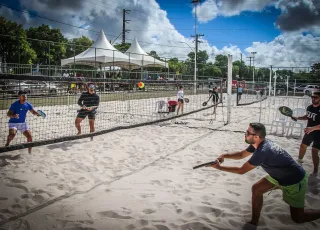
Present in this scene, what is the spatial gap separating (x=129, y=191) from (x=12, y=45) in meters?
22.4

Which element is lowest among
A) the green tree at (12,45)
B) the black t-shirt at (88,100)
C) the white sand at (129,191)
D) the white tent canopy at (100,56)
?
the white sand at (129,191)

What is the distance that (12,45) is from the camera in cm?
2036

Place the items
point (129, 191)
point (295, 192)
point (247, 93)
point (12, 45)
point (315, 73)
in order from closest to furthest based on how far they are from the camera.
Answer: point (295, 192), point (129, 191), point (12, 45), point (247, 93), point (315, 73)

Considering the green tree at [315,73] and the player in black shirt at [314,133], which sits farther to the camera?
the green tree at [315,73]

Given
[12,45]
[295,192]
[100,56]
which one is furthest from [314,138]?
[12,45]

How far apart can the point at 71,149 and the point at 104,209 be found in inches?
123

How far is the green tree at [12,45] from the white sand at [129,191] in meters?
17.5

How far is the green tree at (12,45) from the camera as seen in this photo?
806 inches

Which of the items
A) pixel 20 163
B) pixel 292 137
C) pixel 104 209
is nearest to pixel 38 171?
pixel 20 163

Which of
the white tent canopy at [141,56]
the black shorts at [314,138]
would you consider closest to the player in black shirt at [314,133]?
the black shorts at [314,138]

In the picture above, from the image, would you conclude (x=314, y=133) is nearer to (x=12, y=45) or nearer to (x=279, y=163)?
(x=279, y=163)

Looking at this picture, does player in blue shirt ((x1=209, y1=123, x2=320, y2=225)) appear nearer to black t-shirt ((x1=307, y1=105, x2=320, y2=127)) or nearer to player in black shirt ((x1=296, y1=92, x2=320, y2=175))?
player in black shirt ((x1=296, y1=92, x2=320, y2=175))

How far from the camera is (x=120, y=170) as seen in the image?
4.68 m

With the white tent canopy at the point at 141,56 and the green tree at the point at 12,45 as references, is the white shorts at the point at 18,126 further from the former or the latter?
the white tent canopy at the point at 141,56
